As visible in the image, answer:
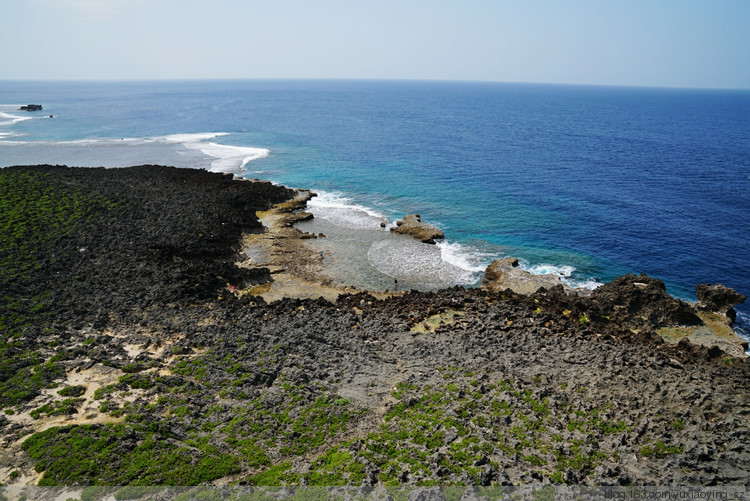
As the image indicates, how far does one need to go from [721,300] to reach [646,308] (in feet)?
24.4

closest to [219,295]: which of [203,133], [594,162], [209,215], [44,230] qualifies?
[209,215]

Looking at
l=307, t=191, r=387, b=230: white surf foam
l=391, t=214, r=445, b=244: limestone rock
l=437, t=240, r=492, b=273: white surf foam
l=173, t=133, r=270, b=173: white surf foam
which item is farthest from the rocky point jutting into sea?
l=173, t=133, r=270, b=173: white surf foam

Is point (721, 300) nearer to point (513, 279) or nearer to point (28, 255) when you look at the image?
point (513, 279)

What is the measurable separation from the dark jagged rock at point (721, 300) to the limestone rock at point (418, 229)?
28.1 meters

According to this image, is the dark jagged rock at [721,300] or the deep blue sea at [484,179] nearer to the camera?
the dark jagged rock at [721,300]

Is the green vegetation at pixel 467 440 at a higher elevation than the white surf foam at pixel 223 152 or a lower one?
lower

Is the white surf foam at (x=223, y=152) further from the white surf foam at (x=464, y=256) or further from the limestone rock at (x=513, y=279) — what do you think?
the limestone rock at (x=513, y=279)

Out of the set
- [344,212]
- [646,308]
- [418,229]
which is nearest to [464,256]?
[418,229]

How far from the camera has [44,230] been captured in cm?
4300

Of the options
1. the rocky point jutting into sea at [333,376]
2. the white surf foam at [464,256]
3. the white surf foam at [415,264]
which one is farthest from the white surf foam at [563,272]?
the white surf foam at [415,264]

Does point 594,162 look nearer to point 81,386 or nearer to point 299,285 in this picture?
point 299,285

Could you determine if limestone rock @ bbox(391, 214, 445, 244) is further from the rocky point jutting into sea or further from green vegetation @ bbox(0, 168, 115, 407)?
green vegetation @ bbox(0, 168, 115, 407)

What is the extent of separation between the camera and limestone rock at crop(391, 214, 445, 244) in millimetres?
54031

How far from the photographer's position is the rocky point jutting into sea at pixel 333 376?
1808 centimetres
